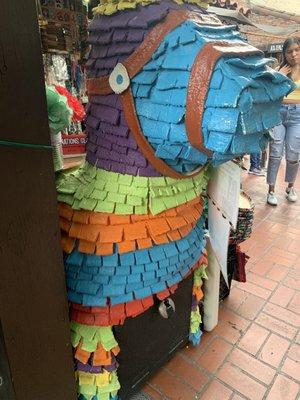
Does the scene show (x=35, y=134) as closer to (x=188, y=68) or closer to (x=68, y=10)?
(x=188, y=68)

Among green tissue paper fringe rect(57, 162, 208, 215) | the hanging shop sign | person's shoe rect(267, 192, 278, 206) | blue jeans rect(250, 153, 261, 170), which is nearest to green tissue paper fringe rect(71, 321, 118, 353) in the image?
green tissue paper fringe rect(57, 162, 208, 215)

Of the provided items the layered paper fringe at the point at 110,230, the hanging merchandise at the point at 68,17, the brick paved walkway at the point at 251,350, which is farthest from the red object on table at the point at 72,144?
the brick paved walkway at the point at 251,350

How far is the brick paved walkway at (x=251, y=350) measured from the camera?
1.44m

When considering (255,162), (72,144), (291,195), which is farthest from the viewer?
(255,162)

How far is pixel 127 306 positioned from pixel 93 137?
0.55 m

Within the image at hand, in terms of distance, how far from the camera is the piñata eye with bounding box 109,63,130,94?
0.85 m

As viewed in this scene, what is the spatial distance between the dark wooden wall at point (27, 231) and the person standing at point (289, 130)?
265 centimetres

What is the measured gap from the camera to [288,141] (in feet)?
10.9

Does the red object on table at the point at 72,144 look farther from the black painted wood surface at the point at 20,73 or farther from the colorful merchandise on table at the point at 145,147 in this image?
the black painted wood surface at the point at 20,73

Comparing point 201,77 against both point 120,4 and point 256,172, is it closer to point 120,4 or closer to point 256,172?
point 120,4

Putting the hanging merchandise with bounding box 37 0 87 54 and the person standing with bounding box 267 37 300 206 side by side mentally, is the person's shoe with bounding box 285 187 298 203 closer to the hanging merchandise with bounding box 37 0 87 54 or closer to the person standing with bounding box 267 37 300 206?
the person standing with bounding box 267 37 300 206

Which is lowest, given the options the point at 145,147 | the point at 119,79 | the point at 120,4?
the point at 145,147

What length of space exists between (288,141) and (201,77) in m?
2.90

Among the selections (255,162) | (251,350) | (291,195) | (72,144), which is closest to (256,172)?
(255,162)
